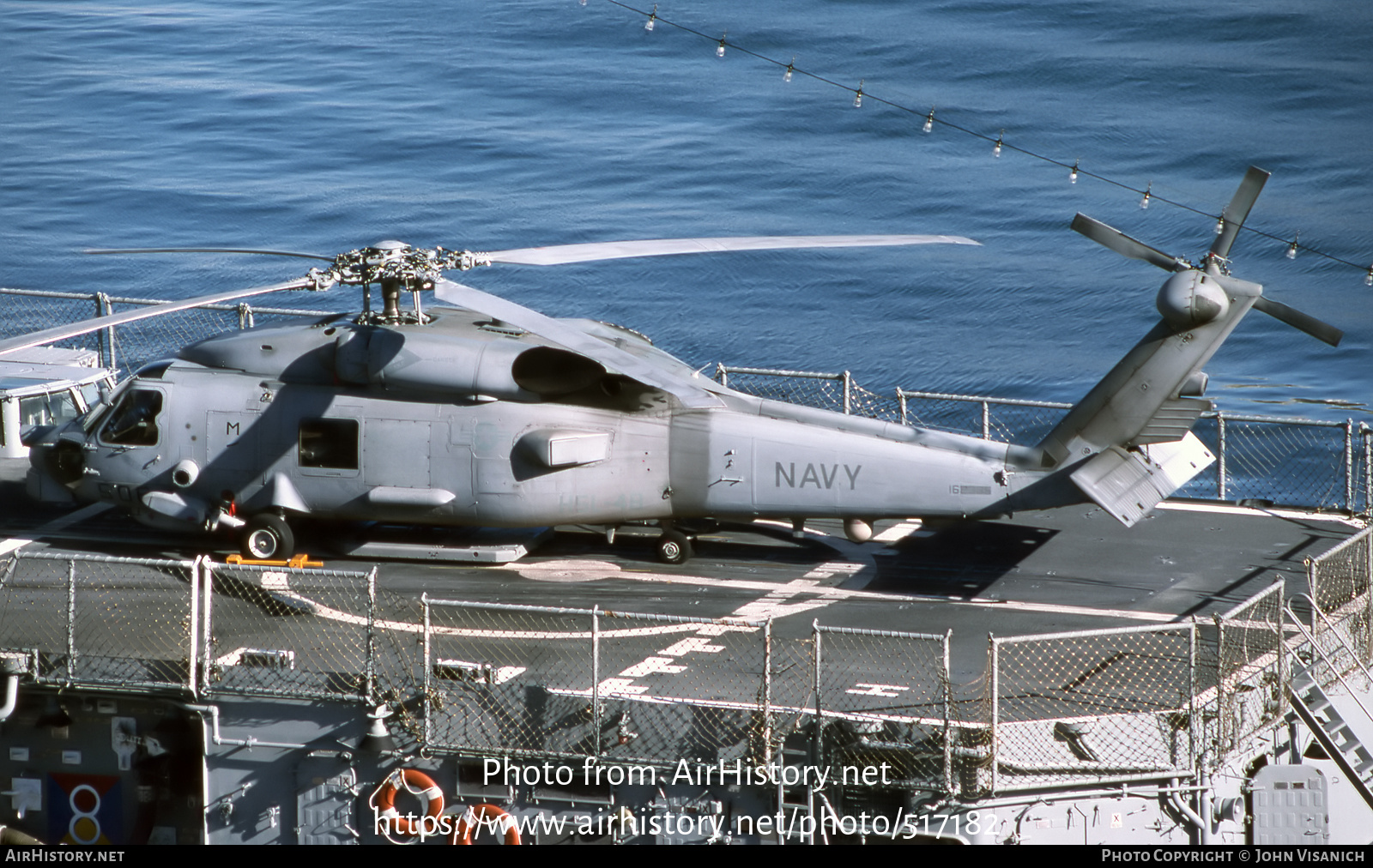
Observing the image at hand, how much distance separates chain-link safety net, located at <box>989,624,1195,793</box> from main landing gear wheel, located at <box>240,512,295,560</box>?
33.3ft

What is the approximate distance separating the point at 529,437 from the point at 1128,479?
7.86m

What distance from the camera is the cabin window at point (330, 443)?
69.4ft

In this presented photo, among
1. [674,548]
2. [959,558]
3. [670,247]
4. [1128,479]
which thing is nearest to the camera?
[1128,479]

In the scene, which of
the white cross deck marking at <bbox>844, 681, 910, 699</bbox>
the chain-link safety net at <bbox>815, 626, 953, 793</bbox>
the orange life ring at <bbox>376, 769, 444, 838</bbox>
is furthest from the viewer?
the white cross deck marking at <bbox>844, 681, 910, 699</bbox>

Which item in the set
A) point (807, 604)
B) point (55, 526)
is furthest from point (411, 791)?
point (55, 526)

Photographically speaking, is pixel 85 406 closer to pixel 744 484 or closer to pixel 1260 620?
pixel 744 484

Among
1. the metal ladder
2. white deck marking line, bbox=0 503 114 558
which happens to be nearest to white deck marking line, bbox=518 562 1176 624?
the metal ladder

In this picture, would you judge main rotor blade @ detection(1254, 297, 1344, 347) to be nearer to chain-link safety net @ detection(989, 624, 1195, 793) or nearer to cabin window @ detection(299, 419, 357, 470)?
chain-link safety net @ detection(989, 624, 1195, 793)

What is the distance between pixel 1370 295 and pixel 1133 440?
4595 cm

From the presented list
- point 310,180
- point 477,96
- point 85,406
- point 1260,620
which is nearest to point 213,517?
point 85,406

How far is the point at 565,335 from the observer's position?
18078mm

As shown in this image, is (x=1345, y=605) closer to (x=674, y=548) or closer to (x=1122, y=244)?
(x=1122, y=244)

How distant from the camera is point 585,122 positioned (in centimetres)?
7375

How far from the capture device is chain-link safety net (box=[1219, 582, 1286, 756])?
50.9 feet
